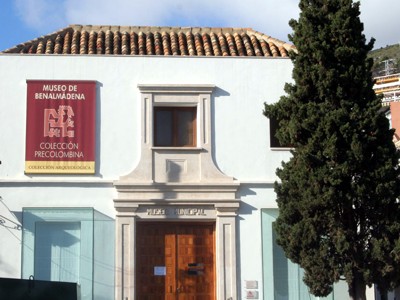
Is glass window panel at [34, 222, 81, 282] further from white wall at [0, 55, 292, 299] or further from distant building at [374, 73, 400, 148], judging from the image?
distant building at [374, 73, 400, 148]

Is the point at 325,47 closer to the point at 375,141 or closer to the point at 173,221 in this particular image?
the point at 375,141

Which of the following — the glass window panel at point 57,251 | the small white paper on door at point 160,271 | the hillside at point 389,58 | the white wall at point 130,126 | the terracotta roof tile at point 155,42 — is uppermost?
the hillside at point 389,58

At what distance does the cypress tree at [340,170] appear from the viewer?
15.7m

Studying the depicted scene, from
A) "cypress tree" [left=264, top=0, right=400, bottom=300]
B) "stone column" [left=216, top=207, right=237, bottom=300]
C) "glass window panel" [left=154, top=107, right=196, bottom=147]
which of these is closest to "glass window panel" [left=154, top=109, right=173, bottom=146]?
"glass window panel" [left=154, top=107, right=196, bottom=147]

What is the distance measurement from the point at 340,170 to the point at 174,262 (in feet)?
17.6

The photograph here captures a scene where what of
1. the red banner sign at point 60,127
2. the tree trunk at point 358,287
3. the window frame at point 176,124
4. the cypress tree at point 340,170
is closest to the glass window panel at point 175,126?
the window frame at point 176,124

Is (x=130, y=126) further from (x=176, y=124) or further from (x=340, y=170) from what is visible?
(x=340, y=170)

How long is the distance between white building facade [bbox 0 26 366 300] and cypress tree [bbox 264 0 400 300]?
280 cm

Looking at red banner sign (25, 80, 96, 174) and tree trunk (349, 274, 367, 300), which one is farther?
red banner sign (25, 80, 96, 174)

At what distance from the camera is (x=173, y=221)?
753 inches

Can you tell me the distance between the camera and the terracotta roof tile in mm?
20141

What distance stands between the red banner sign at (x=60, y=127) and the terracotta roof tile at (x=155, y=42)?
1149 mm

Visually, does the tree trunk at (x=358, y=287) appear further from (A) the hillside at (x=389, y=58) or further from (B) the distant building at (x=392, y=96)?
(A) the hillside at (x=389, y=58)

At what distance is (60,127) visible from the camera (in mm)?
19156
